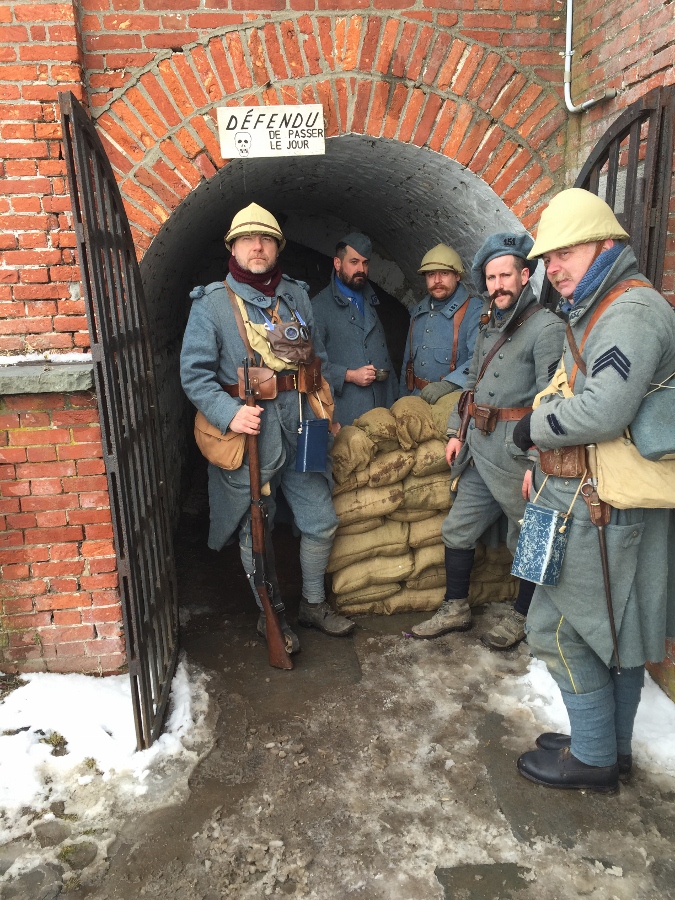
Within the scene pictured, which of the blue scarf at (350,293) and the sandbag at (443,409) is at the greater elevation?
the blue scarf at (350,293)

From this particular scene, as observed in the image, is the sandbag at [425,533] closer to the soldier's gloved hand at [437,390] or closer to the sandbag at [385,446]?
the sandbag at [385,446]

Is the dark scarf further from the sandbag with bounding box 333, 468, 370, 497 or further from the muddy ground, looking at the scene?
the muddy ground

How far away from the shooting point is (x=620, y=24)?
3.18 meters

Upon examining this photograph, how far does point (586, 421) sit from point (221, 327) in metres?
1.90

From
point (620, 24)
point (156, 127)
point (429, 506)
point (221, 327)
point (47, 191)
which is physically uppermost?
point (620, 24)

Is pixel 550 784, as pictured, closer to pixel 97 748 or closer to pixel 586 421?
pixel 586 421

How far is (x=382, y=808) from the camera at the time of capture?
2551mm

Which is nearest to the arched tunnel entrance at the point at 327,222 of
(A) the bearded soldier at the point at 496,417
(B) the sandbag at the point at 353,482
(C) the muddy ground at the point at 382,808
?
(A) the bearded soldier at the point at 496,417

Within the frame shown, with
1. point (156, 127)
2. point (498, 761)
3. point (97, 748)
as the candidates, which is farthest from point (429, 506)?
point (156, 127)

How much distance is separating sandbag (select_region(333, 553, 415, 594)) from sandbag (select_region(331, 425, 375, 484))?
1.81 ft

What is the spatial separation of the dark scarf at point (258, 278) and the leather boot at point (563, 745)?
8.06ft

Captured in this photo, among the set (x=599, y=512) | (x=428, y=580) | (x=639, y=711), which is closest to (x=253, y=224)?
(x=599, y=512)

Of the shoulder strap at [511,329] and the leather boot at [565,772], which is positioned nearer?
the leather boot at [565,772]

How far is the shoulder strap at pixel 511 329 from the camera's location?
11.1 feet
